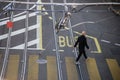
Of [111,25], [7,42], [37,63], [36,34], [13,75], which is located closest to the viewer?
[13,75]

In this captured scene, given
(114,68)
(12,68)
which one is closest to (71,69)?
(114,68)

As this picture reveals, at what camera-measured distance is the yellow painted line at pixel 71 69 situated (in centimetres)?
1709

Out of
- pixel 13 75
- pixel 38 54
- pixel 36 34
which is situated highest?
pixel 36 34

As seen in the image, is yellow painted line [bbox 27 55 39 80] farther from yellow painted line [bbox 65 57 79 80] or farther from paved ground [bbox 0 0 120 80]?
yellow painted line [bbox 65 57 79 80]

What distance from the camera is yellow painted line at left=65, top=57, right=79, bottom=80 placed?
17.1m

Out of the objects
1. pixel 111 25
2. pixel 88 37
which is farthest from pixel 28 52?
pixel 111 25

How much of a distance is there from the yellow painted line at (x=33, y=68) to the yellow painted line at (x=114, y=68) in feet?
16.1

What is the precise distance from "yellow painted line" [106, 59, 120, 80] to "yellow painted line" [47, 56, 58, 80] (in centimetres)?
372

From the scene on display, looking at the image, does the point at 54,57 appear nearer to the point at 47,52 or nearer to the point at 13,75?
the point at 47,52

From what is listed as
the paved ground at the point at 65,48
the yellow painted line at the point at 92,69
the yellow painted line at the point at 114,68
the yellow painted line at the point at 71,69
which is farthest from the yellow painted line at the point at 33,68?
the yellow painted line at the point at 114,68

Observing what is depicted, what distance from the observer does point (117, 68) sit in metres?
18.1

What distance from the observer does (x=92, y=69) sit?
1788 cm

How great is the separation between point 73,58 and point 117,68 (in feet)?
9.91

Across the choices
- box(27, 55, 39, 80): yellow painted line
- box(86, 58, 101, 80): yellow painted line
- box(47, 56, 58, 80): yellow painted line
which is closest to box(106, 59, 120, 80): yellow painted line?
box(86, 58, 101, 80): yellow painted line
